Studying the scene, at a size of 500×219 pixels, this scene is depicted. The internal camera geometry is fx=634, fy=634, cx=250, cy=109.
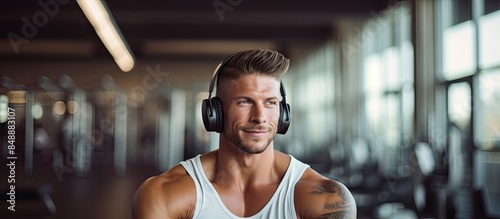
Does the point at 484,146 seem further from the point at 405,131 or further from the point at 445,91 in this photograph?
the point at 405,131

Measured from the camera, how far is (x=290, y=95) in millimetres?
12680

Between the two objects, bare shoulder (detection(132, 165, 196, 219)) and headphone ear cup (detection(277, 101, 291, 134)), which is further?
headphone ear cup (detection(277, 101, 291, 134))

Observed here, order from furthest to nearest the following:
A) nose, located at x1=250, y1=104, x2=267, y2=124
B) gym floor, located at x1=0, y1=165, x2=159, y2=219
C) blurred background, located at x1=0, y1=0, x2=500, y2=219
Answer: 1. blurred background, located at x1=0, y1=0, x2=500, y2=219
2. gym floor, located at x1=0, y1=165, x2=159, y2=219
3. nose, located at x1=250, y1=104, x2=267, y2=124

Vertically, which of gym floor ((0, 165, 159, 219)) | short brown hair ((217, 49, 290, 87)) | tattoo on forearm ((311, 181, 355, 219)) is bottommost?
gym floor ((0, 165, 159, 219))

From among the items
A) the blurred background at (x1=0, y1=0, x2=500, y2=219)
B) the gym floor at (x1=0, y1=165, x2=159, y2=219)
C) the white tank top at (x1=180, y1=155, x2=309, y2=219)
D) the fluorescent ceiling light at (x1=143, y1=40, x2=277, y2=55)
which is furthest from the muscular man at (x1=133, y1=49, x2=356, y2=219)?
the fluorescent ceiling light at (x1=143, y1=40, x2=277, y2=55)

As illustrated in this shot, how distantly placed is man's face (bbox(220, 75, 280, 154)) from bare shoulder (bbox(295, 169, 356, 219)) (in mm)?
119

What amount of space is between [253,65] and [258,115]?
0.34ft

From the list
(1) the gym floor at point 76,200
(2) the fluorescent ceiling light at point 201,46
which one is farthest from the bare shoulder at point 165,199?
(2) the fluorescent ceiling light at point 201,46

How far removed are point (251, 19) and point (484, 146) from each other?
5.40 m

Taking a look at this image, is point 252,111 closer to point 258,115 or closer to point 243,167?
point 258,115

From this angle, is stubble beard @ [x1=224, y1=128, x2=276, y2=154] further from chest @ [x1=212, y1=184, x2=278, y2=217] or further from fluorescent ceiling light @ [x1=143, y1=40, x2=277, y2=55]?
fluorescent ceiling light @ [x1=143, y1=40, x2=277, y2=55]

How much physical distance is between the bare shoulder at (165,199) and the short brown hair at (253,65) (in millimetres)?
238

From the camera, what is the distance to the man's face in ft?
4.02

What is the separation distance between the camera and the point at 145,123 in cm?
1300
